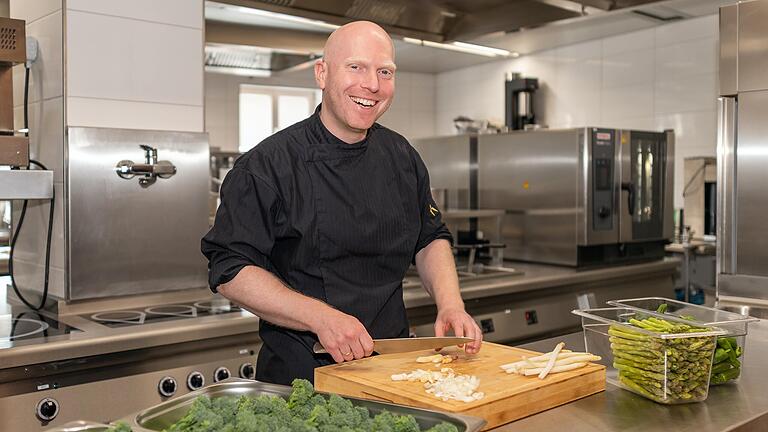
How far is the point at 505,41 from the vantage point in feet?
16.6

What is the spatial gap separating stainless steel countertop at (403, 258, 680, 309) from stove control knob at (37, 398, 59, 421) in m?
1.27

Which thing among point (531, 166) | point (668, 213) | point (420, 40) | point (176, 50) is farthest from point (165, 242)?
point (668, 213)

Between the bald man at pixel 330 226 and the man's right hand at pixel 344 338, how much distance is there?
1 centimetres

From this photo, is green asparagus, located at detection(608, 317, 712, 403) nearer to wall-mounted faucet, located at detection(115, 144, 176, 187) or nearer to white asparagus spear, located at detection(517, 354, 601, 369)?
white asparagus spear, located at detection(517, 354, 601, 369)

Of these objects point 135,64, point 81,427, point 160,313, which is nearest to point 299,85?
point 135,64

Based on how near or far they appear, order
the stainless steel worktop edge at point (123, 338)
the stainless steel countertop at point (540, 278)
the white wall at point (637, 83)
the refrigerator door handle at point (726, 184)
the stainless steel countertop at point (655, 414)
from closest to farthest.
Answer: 1. the stainless steel countertop at point (655, 414)
2. the stainless steel worktop edge at point (123, 338)
3. the refrigerator door handle at point (726, 184)
4. the stainless steel countertop at point (540, 278)
5. the white wall at point (637, 83)

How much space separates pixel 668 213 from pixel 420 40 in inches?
65.7

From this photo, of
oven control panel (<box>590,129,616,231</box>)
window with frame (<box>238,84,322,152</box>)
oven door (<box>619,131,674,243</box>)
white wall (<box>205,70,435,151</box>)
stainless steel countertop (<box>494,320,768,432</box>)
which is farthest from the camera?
window with frame (<box>238,84,322,152</box>)

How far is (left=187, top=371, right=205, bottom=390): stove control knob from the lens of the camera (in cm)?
229

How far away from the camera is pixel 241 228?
1720 mm

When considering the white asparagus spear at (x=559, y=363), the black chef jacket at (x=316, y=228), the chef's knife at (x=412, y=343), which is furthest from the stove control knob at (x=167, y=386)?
the white asparagus spear at (x=559, y=363)

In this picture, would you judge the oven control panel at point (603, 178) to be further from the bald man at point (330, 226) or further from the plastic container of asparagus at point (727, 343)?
the plastic container of asparagus at point (727, 343)

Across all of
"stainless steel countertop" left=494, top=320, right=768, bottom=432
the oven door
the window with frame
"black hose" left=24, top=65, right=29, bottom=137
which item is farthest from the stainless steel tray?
the window with frame

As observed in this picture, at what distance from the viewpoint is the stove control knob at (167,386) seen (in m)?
2.23
